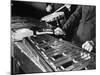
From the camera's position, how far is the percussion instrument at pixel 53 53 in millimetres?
2096

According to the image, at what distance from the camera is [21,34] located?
6.82 feet

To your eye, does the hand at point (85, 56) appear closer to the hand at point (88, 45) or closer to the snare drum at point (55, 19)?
the hand at point (88, 45)

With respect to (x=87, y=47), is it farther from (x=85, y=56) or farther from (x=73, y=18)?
Result: (x=73, y=18)

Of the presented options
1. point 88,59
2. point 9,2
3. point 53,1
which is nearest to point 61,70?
point 88,59

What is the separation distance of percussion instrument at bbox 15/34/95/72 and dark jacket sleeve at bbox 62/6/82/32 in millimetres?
242

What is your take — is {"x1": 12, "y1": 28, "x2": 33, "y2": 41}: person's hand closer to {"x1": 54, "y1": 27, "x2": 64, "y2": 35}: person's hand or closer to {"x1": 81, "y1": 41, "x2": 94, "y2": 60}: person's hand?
{"x1": 54, "y1": 27, "x2": 64, "y2": 35}: person's hand

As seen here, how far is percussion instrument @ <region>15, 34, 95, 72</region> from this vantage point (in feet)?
6.88

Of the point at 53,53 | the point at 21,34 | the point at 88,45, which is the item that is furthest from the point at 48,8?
the point at 88,45

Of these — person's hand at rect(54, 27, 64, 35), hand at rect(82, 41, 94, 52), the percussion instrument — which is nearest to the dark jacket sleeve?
person's hand at rect(54, 27, 64, 35)

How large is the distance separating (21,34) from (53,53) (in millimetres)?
524

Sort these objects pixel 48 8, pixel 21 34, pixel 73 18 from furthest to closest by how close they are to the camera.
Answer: pixel 73 18 < pixel 48 8 < pixel 21 34

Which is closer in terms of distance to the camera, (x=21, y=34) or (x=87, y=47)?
(x=21, y=34)

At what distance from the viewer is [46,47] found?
218cm
